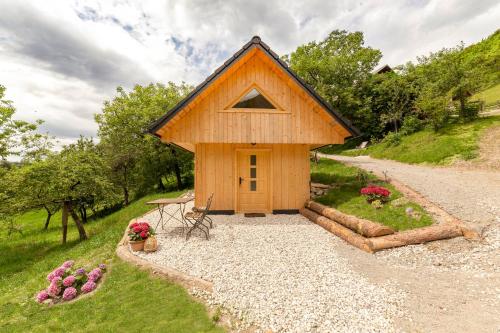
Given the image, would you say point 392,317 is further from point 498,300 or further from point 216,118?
point 216,118

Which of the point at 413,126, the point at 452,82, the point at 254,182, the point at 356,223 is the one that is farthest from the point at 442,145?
the point at 254,182

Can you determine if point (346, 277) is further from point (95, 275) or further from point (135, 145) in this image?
point (135, 145)

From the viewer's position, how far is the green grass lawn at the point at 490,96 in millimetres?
24756

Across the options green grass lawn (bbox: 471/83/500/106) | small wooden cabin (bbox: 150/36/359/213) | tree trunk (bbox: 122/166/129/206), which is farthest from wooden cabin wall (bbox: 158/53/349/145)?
green grass lawn (bbox: 471/83/500/106)

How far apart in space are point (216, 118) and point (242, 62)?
2.58 m

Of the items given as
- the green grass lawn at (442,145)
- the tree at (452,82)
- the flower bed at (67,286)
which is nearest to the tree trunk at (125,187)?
the flower bed at (67,286)

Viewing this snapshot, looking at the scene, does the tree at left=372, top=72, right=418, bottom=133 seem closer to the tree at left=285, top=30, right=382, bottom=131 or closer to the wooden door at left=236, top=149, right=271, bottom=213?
the tree at left=285, top=30, right=382, bottom=131

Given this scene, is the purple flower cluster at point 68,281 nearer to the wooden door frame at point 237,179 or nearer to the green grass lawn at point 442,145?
the wooden door frame at point 237,179

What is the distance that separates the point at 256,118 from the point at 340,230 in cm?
520

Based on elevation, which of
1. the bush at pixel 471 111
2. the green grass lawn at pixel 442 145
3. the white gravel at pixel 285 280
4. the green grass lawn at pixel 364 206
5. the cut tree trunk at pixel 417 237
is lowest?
the white gravel at pixel 285 280

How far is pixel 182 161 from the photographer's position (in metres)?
23.4

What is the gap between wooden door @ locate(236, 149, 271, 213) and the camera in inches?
412

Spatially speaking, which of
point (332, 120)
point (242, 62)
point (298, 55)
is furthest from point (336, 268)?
point (298, 55)

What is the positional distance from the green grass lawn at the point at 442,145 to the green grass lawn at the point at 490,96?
28.4 feet
